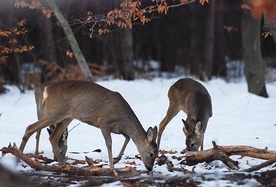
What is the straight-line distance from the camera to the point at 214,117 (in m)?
13.3

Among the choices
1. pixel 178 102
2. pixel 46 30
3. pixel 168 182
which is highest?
pixel 46 30

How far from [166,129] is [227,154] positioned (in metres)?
4.08

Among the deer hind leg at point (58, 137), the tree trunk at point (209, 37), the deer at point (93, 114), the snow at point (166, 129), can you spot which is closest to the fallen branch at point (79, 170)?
the snow at point (166, 129)

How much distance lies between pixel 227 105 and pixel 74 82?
6.12m

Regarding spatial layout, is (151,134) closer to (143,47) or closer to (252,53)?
(252,53)

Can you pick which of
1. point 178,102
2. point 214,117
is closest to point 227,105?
point 214,117

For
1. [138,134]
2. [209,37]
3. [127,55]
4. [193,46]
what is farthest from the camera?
[193,46]

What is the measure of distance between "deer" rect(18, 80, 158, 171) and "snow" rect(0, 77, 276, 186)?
410mm

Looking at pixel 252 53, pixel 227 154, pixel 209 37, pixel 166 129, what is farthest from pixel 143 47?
pixel 227 154

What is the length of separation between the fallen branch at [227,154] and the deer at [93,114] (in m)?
0.62

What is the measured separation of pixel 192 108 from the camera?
10500 millimetres

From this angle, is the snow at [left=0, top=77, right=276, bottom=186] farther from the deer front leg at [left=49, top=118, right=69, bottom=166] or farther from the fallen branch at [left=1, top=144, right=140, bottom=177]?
the deer front leg at [left=49, top=118, right=69, bottom=166]

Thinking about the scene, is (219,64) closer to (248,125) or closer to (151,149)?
(248,125)

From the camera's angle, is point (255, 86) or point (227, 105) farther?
point (255, 86)
